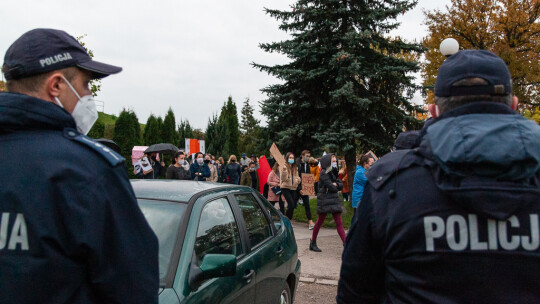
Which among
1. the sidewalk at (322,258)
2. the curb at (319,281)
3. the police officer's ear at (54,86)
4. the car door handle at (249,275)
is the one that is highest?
the police officer's ear at (54,86)

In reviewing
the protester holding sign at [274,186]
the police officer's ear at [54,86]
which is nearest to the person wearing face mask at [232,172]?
the protester holding sign at [274,186]

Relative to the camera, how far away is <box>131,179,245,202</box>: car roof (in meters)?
3.34

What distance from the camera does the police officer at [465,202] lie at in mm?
1293

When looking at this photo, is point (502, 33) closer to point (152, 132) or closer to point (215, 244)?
point (215, 244)

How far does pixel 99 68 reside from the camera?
1654 mm

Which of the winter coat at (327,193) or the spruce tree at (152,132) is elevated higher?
the spruce tree at (152,132)

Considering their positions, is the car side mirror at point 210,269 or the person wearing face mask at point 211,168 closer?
the car side mirror at point 210,269

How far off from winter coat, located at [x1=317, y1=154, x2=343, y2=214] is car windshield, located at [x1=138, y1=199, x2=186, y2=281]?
514 centimetres

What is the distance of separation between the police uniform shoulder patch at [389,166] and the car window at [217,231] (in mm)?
1727

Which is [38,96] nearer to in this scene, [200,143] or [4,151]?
[4,151]

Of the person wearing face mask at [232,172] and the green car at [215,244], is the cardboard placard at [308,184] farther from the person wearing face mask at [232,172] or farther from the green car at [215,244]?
the green car at [215,244]

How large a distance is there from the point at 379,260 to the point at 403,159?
0.38 meters

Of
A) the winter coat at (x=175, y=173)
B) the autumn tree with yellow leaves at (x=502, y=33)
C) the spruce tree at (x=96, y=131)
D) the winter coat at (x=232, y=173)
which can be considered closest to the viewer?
the winter coat at (x=175, y=173)

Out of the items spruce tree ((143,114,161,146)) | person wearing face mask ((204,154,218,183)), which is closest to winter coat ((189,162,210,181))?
person wearing face mask ((204,154,218,183))
